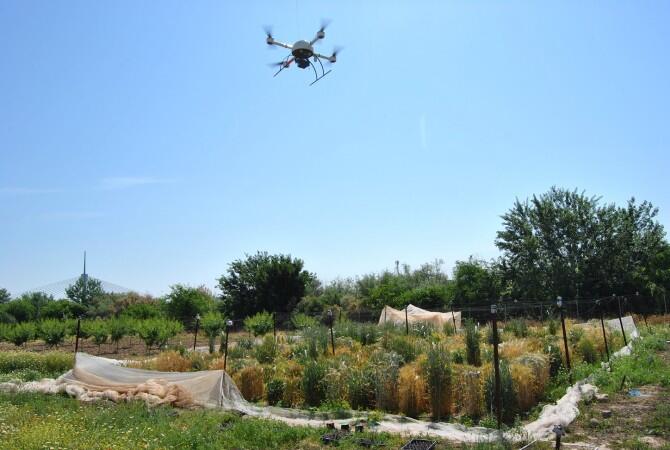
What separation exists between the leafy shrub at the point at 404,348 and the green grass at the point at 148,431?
3.85 m

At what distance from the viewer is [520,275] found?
2795 cm

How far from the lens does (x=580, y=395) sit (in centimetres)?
773

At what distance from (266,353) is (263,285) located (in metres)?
19.5

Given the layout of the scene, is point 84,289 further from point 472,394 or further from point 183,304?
point 472,394

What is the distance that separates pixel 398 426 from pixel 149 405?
4265 mm

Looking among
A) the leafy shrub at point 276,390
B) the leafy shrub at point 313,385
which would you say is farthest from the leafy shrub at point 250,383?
the leafy shrub at point 313,385

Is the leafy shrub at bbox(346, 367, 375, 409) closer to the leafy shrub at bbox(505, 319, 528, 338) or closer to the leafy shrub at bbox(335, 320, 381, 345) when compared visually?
the leafy shrub at bbox(335, 320, 381, 345)

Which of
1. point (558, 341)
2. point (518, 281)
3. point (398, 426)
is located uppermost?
point (518, 281)

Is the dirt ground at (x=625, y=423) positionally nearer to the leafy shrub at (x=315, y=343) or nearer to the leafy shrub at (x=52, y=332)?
the leafy shrub at (x=315, y=343)

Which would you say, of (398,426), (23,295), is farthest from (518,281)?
(23,295)

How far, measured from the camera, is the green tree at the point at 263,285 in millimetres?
31312

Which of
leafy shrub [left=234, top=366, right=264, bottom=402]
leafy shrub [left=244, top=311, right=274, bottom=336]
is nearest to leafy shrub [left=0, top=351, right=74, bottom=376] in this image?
leafy shrub [left=234, top=366, right=264, bottom=402]

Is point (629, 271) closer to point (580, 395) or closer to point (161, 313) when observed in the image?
point (580, 395)

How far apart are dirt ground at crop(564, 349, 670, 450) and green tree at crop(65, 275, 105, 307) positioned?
142ft
